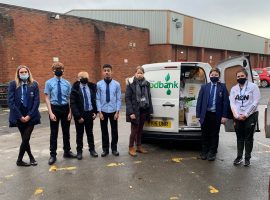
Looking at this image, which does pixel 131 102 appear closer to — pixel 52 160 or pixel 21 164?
pixel 52 160

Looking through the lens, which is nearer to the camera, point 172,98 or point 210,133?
point 210,133

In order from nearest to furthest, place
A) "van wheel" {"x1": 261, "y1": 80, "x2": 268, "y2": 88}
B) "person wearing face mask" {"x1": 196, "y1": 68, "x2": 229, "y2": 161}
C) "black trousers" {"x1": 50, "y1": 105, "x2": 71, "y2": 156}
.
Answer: "black trousers" {"x1": 50, "y1": 105, "x2": 71, "y2": 156}
"person wearing face mask" {"x1": 196, "y1": 68, "x2": 229, "y2": 161}
"van wheel" {"x1": 261, "y1": 80, "x2": 268, "y2": 88}

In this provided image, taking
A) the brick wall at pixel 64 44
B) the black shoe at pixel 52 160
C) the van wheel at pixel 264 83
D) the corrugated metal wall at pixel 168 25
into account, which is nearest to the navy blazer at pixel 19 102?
the black shoe at pixel 52 160

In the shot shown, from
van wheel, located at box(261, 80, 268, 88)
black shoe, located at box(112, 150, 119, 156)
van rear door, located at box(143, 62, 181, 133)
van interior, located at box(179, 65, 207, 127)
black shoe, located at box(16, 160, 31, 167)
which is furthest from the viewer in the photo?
van wheel, located at box(261, 80, 268, 88)

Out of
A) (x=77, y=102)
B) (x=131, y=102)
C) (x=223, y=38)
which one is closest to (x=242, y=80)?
(x=131, y=102)

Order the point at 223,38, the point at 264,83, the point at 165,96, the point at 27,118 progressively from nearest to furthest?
1. the point at 27,118
2. the point at 165,96
3. the point at 264,83
4. the point at 223,38

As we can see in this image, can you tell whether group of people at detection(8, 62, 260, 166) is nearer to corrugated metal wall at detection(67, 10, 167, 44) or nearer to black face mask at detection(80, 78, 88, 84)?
black face mask at detection(80, 78, 88, 84)

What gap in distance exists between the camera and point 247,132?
21.0ft

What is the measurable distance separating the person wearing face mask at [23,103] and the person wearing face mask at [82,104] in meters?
0.70

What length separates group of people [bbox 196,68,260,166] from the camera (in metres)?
6.36

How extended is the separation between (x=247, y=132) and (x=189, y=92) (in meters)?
1.85

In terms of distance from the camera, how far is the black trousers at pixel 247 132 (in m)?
6.36

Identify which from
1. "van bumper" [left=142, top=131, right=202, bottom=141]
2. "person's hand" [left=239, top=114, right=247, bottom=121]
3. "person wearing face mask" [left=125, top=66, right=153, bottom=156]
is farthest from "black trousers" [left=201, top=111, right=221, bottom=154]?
"person wearing face mask" [left=125, top=66, right=153, bottom=156]

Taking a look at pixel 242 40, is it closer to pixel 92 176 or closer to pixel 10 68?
pixel 10 68
